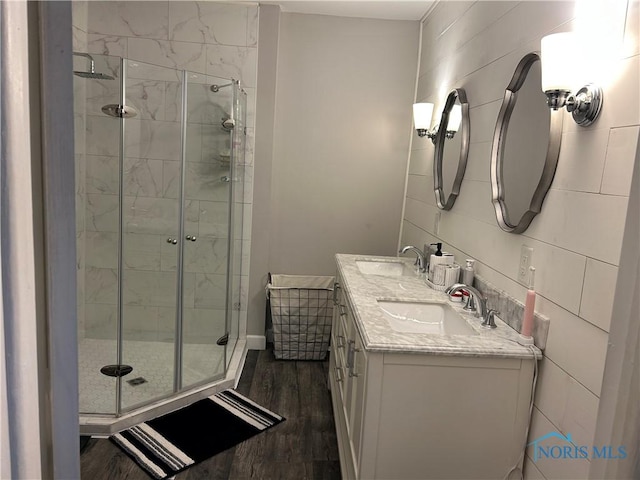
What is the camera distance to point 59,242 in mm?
578

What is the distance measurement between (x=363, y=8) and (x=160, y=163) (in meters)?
1.71

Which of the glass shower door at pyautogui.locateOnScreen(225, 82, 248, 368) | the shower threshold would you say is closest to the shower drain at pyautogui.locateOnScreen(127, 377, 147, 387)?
the shower threshold

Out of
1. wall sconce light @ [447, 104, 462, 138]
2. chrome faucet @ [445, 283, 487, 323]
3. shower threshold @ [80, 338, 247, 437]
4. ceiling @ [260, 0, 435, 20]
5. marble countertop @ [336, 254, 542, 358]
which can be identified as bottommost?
shower threshold @ [80, 338, 247, 437]

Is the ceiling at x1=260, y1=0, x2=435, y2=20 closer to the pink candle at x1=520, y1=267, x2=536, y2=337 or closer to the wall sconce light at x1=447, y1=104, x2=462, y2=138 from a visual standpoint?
the wall sconce light at x1=447, y1=104, x2=462, y2=138

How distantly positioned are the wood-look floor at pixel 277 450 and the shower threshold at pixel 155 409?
62mm

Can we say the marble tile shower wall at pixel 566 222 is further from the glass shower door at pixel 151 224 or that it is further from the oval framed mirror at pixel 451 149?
the glass shower door at pixel 151 224

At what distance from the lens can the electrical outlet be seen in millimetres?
1764

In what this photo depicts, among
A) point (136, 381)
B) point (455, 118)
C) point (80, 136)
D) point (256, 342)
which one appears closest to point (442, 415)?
point (455, 118)

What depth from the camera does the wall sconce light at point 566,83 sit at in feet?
4.68

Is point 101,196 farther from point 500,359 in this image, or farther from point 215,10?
point 500,359

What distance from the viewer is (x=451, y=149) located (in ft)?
8.80

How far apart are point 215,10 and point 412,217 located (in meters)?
1.94

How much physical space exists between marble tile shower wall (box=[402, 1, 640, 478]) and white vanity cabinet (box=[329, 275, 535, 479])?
9 centimetres

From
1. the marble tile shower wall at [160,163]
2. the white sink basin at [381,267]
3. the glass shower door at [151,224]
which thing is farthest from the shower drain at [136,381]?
the white sink basin at [381,267]
